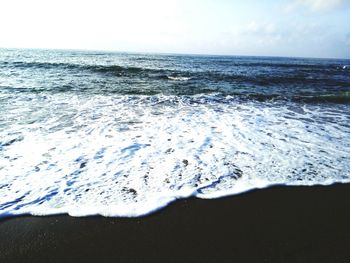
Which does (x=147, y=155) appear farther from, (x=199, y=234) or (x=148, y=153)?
(x=199, y=234)

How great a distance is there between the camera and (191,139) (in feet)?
18.7

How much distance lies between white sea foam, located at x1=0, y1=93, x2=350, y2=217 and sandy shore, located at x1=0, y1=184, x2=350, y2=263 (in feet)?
0.78

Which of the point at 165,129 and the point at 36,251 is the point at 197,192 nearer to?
the point at 36,251

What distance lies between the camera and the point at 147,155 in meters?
4.73

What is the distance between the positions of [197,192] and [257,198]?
81cm

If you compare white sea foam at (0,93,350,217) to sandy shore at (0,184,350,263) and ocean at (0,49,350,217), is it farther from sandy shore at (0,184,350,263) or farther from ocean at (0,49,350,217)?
sandy shore at (0,184,350,263)

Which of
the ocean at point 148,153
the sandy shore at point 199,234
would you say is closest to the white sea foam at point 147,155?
the ocean at point 148,153

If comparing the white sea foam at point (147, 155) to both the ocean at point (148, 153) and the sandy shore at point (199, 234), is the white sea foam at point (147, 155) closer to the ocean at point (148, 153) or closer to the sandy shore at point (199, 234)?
the ocean at point (148, 153)

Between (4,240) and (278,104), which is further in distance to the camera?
(278,104)

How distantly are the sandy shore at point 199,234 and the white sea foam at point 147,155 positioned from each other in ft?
0.78

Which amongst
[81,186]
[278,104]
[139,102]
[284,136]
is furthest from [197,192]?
[278,104]

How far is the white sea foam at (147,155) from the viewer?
343 cm

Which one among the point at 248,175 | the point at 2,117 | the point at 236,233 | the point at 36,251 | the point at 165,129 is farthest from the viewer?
the point at 2,117

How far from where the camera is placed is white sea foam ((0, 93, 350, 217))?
3.43 meters
